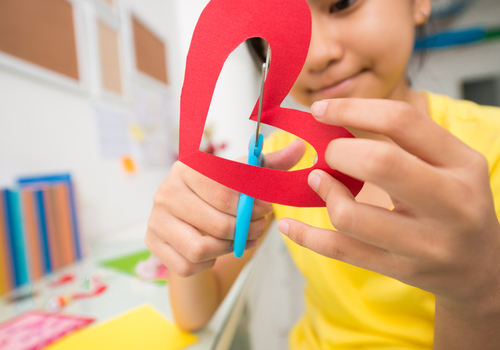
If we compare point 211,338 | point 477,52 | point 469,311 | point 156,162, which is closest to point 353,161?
point 469,311

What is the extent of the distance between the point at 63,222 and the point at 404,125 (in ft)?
2.69

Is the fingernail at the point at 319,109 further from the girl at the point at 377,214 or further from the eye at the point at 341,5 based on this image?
the eye at the point at 341,5

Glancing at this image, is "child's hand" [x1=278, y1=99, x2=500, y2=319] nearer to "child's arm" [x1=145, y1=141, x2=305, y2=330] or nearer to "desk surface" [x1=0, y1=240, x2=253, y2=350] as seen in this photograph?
"child's arm" [x1=145, y1=141, x2=305, y2=330]

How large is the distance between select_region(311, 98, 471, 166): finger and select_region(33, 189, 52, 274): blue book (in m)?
0.73

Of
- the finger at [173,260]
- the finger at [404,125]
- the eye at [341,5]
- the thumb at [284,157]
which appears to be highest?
the eye at [341,5]

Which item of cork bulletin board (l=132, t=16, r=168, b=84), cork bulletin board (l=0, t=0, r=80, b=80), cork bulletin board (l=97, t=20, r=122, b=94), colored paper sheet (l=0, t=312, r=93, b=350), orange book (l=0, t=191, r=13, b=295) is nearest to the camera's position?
colored paper sheet (l=0, t=312, r=93, b=350)

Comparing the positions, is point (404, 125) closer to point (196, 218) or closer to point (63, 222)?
point (196, 218)

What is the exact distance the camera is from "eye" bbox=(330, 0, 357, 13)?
0.33 metres

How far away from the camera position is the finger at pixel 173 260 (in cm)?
28

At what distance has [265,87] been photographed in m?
0.20

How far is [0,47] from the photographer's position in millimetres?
673

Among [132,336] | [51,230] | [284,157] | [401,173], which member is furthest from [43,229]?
[401,173]

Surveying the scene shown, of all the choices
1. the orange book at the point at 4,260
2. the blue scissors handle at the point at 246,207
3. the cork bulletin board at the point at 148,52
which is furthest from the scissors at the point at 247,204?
the cork bulletin board at the point at 148,52

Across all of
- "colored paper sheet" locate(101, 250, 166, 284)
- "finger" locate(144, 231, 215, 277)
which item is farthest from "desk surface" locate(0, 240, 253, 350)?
"finger" locate(144, 231, 215, 277)
